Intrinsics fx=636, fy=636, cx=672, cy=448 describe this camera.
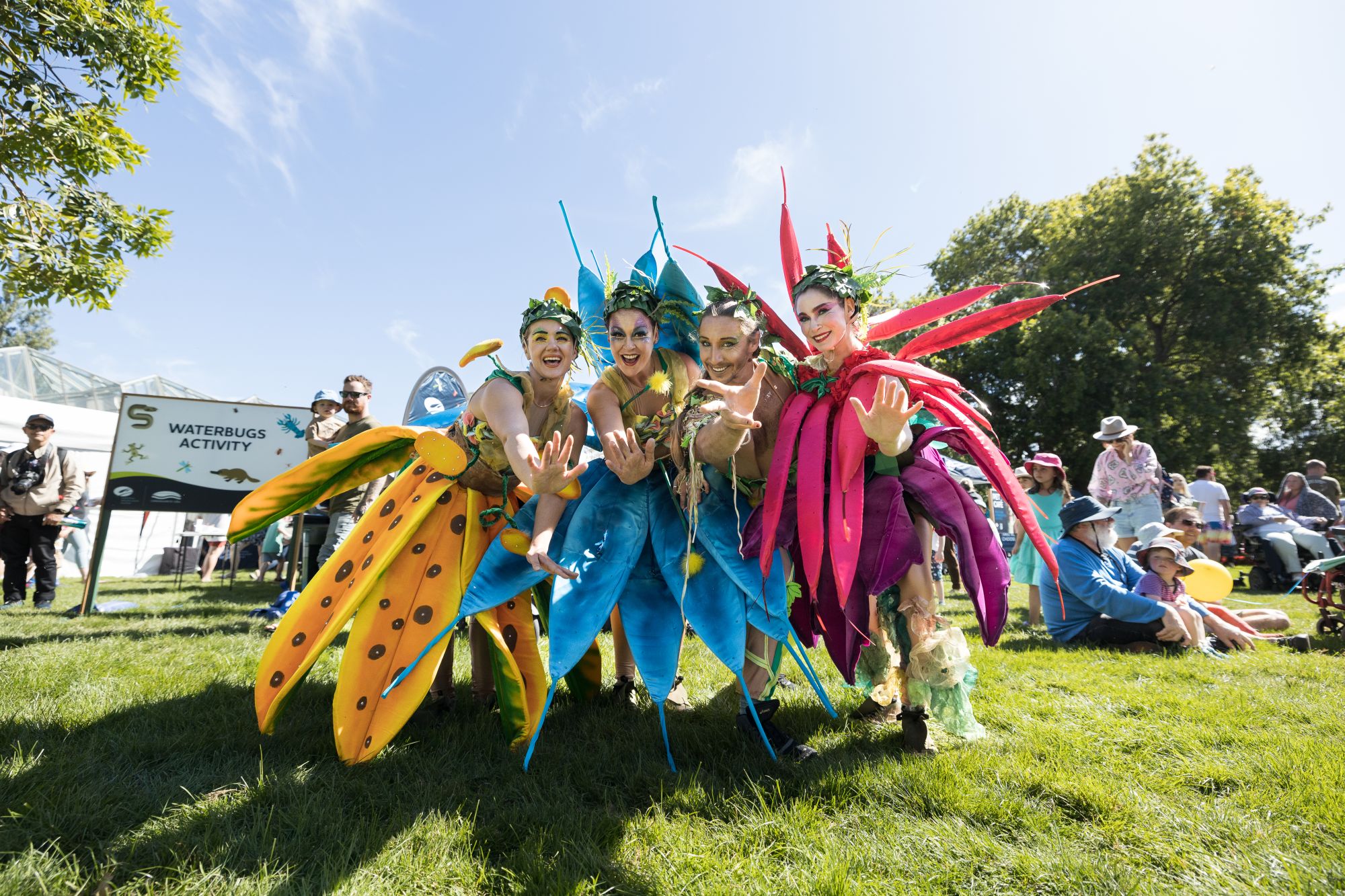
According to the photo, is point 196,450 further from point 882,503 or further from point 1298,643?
point 1298,643

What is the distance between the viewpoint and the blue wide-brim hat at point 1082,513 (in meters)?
4.43

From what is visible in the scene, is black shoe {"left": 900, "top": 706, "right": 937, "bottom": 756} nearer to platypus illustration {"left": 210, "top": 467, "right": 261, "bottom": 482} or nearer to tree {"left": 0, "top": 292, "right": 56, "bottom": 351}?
platypus illustration {"left": 210, "top": 467, "right": 261, "bottom": 482}

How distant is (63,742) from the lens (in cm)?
220

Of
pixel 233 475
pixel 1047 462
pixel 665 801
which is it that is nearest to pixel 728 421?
pixel 665 801

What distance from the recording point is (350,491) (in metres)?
4.50

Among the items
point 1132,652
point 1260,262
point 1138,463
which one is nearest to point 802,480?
point 1132,652

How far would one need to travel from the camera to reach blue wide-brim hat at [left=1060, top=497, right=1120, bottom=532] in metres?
4.43

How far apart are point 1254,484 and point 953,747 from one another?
83.5ft

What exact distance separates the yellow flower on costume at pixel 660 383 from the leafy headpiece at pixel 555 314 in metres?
0.36

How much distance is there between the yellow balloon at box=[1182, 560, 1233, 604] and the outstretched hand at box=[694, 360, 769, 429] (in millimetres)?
4685

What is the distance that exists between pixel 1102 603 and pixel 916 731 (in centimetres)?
287

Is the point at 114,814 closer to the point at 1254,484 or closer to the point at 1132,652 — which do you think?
the point at 1132,652

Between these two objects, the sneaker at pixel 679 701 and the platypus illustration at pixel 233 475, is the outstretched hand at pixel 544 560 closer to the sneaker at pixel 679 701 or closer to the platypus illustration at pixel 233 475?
the sneaker at pixel 679 701

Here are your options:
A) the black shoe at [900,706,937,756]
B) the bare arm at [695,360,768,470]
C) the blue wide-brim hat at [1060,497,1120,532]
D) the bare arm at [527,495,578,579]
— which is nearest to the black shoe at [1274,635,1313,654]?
the blue wide-brim hat at [1060,497,1120,532]
